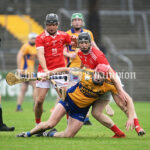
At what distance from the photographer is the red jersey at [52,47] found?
10.1 meters

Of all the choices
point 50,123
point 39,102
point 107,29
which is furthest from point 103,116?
point 107,29

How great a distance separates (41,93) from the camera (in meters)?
10.0

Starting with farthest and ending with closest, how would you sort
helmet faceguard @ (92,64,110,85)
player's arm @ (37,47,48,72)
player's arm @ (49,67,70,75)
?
player's arm @ (37,47,48,72)
player's arm @ (49,67,70,75)
helmet faceguard @ (92,64,110,85)

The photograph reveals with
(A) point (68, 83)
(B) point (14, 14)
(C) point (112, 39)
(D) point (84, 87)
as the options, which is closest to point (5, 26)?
(B) point (14, 14)

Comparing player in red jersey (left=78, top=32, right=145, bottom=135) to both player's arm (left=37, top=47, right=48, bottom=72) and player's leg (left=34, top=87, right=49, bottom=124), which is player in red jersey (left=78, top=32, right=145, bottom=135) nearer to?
player's arm (left=37, top=47, right=48, bottom=72)

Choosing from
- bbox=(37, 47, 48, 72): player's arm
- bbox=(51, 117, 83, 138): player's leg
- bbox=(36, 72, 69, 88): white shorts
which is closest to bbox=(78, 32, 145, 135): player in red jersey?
bbox=(51, 117, 83, 138): player's leg

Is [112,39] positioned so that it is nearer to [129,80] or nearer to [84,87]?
[129,80]

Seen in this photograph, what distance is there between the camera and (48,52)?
1021 cm

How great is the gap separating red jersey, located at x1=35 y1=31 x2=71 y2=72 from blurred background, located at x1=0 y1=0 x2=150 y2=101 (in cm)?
1018

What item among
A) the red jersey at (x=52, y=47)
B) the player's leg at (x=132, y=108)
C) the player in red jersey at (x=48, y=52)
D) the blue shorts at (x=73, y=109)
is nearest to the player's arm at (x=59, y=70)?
the player in red jersey at (x=48, y=52)

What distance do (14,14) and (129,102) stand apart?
1692cm

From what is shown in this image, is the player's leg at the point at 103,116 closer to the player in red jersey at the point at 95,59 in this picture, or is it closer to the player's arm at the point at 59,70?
the player in red jersey at the point at 95,59

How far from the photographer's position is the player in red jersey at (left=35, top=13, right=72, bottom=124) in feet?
32.6

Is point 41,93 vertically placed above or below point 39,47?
below
